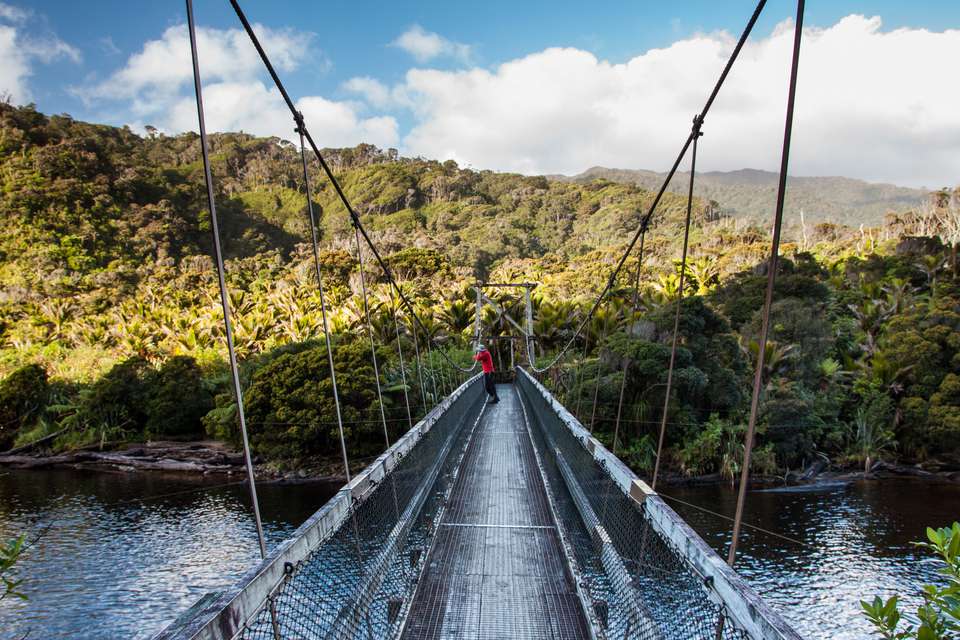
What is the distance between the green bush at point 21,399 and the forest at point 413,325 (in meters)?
0.06

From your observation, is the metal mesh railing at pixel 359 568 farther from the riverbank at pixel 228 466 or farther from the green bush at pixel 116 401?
the green bush at pixel 116 401

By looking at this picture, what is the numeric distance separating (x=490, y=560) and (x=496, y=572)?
141mm

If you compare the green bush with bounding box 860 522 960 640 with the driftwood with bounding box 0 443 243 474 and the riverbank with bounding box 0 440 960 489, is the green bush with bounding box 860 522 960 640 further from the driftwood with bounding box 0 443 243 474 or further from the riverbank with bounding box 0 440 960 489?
the driftwood with bounding box 0 443 243 474

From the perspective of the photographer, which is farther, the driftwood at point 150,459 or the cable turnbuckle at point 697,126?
the driftwood at point 150,459

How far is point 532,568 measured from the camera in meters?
2.69

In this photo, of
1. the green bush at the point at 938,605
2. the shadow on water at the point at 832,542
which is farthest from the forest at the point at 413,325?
the green bush at the point at 938,605

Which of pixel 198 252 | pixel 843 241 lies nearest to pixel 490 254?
pixel 198 252

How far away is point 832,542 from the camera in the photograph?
33.6 ft

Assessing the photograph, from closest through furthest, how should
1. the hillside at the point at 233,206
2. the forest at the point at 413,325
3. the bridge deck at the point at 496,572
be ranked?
1. the bridge deck at the point at 496,572
2. the forest at the point at 413,325
3. the hillside at the point at 233,206

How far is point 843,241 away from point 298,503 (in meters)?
33.3

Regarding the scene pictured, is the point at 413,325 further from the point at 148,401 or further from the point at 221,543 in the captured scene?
the point at 148,401

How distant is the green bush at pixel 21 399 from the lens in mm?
17844

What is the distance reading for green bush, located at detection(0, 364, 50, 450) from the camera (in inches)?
703

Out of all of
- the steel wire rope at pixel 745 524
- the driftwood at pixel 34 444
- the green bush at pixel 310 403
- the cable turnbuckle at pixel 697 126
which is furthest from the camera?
the driftwood at pixel 34 444
